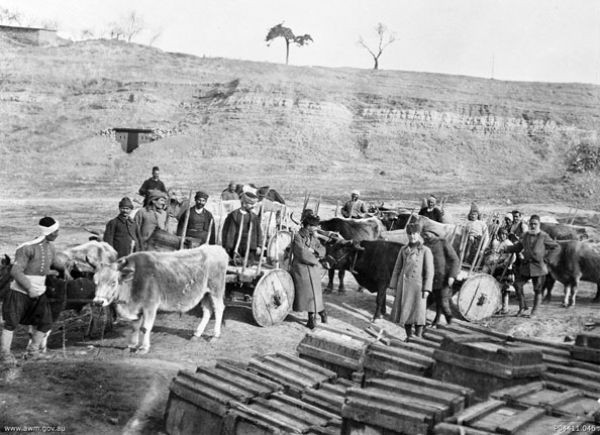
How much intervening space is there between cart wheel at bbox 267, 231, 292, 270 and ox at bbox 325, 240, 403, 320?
0.82m

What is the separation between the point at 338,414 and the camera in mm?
→ 6977

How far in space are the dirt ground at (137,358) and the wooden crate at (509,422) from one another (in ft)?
11.9

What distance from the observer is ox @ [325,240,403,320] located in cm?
1345

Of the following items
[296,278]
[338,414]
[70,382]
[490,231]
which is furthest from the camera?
[490,231]

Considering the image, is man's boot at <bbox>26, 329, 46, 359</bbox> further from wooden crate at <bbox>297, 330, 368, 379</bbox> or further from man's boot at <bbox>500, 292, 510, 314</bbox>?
man's boot at <bbox>500, 292, 510, 314</bbox>

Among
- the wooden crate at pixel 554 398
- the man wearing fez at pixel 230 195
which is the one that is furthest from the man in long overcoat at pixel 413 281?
the man wearing fez at pixel 230 195

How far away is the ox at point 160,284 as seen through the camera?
983cm

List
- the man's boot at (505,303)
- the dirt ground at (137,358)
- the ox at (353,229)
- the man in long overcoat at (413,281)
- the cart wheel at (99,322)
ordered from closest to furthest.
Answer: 1. the dirt ground at (137,358)
2. the cart wheel at (99,322)
3. the man in long overcoat at (413,281)
4. the man's boot at (505,303)
5. the ox at (353,229)

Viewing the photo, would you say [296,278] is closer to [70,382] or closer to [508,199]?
[70,382]

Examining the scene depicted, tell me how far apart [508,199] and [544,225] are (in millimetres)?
15440

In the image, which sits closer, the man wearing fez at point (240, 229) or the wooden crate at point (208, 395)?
the wooden crate at point (208, 395)

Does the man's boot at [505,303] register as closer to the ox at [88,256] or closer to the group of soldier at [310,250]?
the group of soldier at [310,250]

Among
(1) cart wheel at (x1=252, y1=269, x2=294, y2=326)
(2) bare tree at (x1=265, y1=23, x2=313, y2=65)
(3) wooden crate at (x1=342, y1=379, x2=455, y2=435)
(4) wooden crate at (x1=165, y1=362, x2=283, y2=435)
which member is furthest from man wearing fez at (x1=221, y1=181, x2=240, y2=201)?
(2) bare tree at (x1=265, y1=23, x2=313, y2=65)

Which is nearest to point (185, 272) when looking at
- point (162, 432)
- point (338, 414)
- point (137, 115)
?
point (162, 432)
